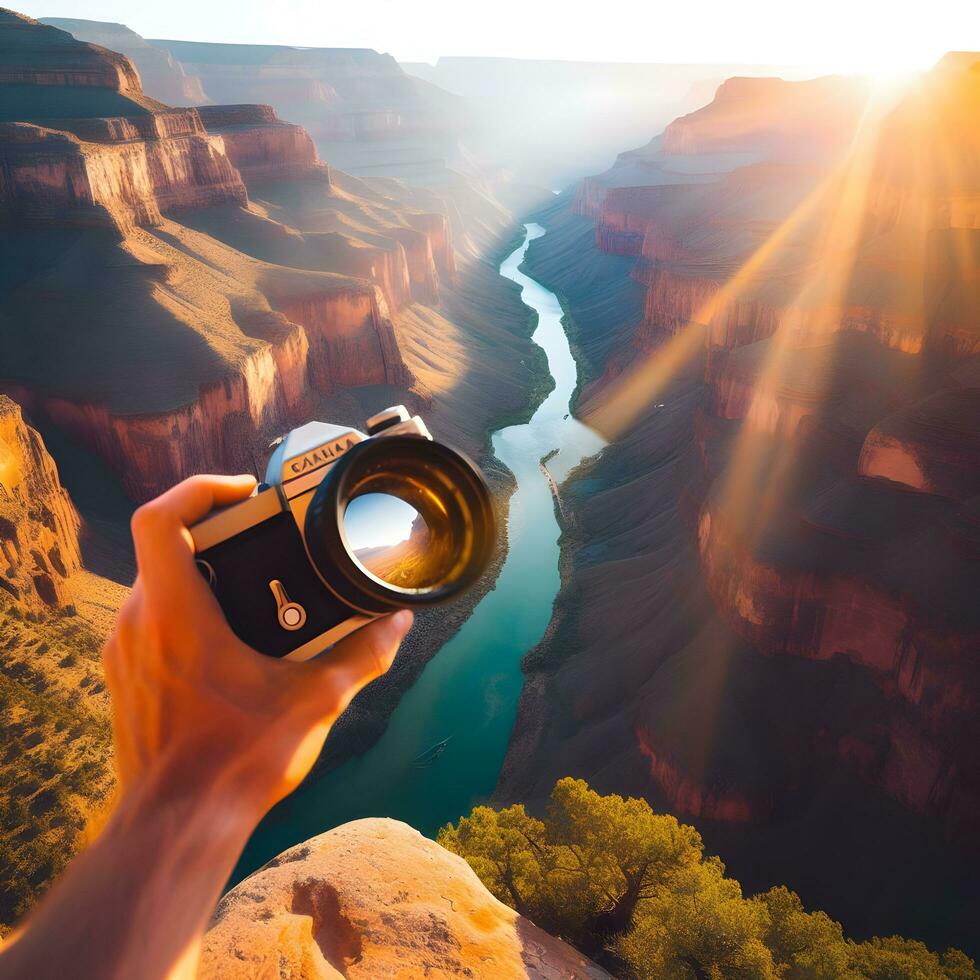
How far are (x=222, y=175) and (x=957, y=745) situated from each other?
42396 millimetres

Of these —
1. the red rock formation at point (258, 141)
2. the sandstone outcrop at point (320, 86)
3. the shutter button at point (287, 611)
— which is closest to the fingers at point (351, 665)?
the shutter button at point (287, 611)

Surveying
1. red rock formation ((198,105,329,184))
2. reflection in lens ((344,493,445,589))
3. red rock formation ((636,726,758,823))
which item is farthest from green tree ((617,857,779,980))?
red rock formation ((198,105,329,184))

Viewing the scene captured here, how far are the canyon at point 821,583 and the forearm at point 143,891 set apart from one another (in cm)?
1639

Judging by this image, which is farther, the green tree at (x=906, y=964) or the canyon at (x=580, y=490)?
the canyon at (x=580, y=490)

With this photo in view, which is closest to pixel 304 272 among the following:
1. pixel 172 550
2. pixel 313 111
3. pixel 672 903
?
pixel 672 903

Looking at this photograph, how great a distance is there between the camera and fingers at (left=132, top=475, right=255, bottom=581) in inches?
102

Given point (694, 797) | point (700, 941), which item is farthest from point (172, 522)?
point (694, 797)

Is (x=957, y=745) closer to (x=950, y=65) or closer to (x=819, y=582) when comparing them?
(x=819, y=582)

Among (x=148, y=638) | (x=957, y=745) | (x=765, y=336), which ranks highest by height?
(x=148, y=638)

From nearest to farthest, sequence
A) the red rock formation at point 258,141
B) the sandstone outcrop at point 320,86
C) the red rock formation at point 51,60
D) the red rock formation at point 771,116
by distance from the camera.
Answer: the red rock formation at point 51,60 → the red rock formation at point 258,141 → the red rock formation at point 771,116 → the sandstone outcrop at point 320,86

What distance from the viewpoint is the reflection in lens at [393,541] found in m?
3.29

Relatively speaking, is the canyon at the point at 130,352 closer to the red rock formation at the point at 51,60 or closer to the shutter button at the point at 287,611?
the red rock formation at the point at 51,60

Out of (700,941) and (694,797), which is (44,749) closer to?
(700,941)

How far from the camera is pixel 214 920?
8281mm
